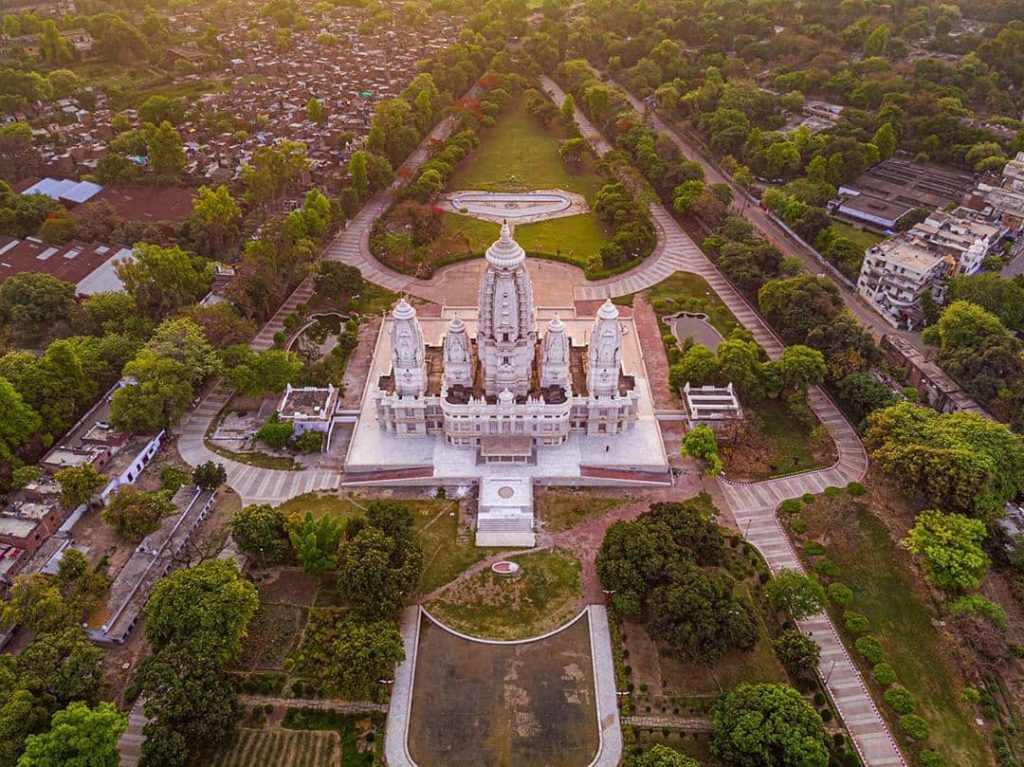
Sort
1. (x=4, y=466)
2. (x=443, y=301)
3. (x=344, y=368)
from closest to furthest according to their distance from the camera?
1. (x=4, y=466)
2. (x=344, y=368)
3. (x=443, y=301)

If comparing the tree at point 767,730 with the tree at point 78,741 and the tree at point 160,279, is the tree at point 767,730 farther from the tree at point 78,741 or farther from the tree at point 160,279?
the tree at point 160,279

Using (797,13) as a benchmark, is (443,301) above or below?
below

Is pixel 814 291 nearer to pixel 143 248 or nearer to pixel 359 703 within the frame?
pixel 359 703

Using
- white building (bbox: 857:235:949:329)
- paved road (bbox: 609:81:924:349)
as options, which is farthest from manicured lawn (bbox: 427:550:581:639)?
white building (bbox: 857:235:949:329)

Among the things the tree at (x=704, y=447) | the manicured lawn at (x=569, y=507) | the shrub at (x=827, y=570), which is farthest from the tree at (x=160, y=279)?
the shrub at (x=827, y=570)

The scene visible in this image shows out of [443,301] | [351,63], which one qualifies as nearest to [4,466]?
[443,301]

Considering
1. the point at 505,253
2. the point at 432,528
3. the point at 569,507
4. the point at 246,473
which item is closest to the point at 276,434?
the point at 246,473

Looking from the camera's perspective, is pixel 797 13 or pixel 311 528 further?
pixel 797 13
